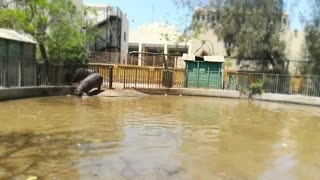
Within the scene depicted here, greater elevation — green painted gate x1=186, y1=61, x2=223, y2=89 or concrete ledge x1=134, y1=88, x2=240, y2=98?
green painted gate x1=186, y1=61, x2=223, y2=89

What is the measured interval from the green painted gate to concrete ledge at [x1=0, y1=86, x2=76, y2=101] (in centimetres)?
885

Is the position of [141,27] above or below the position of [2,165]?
above

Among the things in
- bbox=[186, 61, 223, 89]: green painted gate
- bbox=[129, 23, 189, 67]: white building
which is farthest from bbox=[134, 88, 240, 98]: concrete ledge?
bbox=[129, 23, 189, 67]: white building

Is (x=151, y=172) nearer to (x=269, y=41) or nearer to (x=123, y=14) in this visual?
(x=269, y=41)

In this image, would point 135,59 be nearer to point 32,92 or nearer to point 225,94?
point 225,94

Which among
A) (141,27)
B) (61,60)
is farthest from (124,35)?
(61,60)

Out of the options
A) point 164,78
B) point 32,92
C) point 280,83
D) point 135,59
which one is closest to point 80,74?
point 32,92

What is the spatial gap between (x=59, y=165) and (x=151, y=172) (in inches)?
61.4

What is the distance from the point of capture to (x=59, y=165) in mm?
7438

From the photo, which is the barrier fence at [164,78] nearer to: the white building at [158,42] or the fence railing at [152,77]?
the fence railing at [152,77]

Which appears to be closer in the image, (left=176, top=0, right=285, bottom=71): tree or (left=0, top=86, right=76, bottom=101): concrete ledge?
(left=0, top=86, right=76, bottom=101): concrete ledge

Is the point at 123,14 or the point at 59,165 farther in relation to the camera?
the point at 123,14

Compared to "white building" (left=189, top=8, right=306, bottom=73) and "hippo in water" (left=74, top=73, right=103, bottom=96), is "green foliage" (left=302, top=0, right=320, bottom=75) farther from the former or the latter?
"hippo in water" (left=74, top=73, right=103, bottom=96)

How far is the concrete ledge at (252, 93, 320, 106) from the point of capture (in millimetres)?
25344
